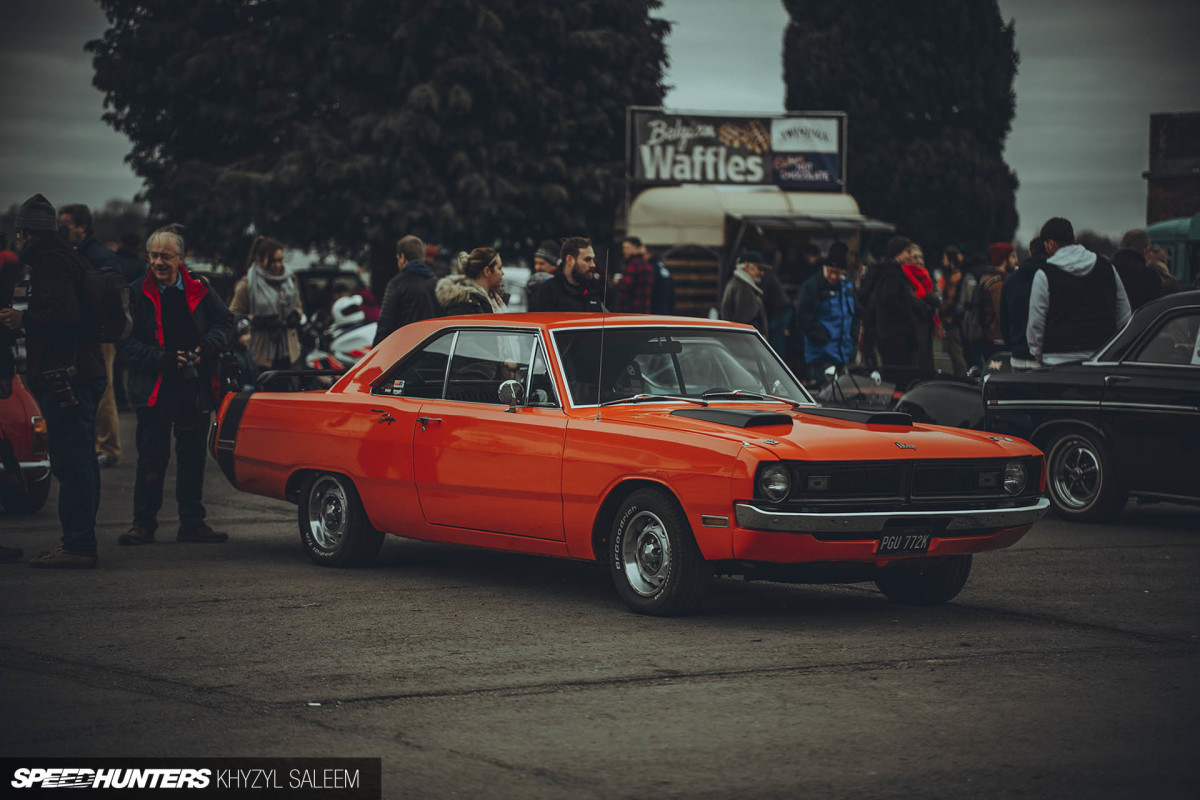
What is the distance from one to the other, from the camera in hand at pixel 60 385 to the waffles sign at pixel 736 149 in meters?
23.8

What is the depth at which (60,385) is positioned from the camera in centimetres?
879

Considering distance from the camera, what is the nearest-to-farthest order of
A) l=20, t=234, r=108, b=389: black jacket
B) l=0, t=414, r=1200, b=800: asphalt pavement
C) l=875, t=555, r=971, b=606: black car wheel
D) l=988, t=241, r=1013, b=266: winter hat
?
l=0, t=414, r=1200, b=800: asphalt pavement, l=875, t=555, r=971, b=606: black car wheel, l=20, t=234, r=108, b=389: black jacket, l=988, t=241, r=1013, b=266: winter hat

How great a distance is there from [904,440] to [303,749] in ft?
11.3

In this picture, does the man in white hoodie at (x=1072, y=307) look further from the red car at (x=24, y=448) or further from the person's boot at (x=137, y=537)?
the red car at (x=24, y=448)

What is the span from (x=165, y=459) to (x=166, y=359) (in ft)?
2.26

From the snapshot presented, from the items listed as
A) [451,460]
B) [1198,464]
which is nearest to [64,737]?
[451,460]

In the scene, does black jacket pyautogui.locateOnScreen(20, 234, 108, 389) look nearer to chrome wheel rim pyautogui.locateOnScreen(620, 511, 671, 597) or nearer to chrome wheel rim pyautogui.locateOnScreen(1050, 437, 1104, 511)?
chrome wheel rim pyautogui.locateOnScreen(620, 511, 671, 597)

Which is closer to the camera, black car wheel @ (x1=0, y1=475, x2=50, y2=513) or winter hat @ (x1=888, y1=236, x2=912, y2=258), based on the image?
black car wheel @ (x1=0, y1=475, x2=50, y2=513)

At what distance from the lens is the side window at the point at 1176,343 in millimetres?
10859

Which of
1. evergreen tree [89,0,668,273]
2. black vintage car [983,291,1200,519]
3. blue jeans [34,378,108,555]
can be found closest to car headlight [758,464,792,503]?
blue jeans [34,378,108,555]

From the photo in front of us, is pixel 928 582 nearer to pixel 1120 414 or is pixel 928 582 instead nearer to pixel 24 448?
pixel 1120 414

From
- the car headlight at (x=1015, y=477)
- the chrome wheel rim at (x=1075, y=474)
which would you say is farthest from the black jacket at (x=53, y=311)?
the chrome wheel rim at (x=1075, y=474)

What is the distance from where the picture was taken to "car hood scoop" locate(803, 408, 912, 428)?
306 inches

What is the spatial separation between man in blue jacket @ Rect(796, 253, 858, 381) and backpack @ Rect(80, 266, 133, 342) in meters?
8.08
